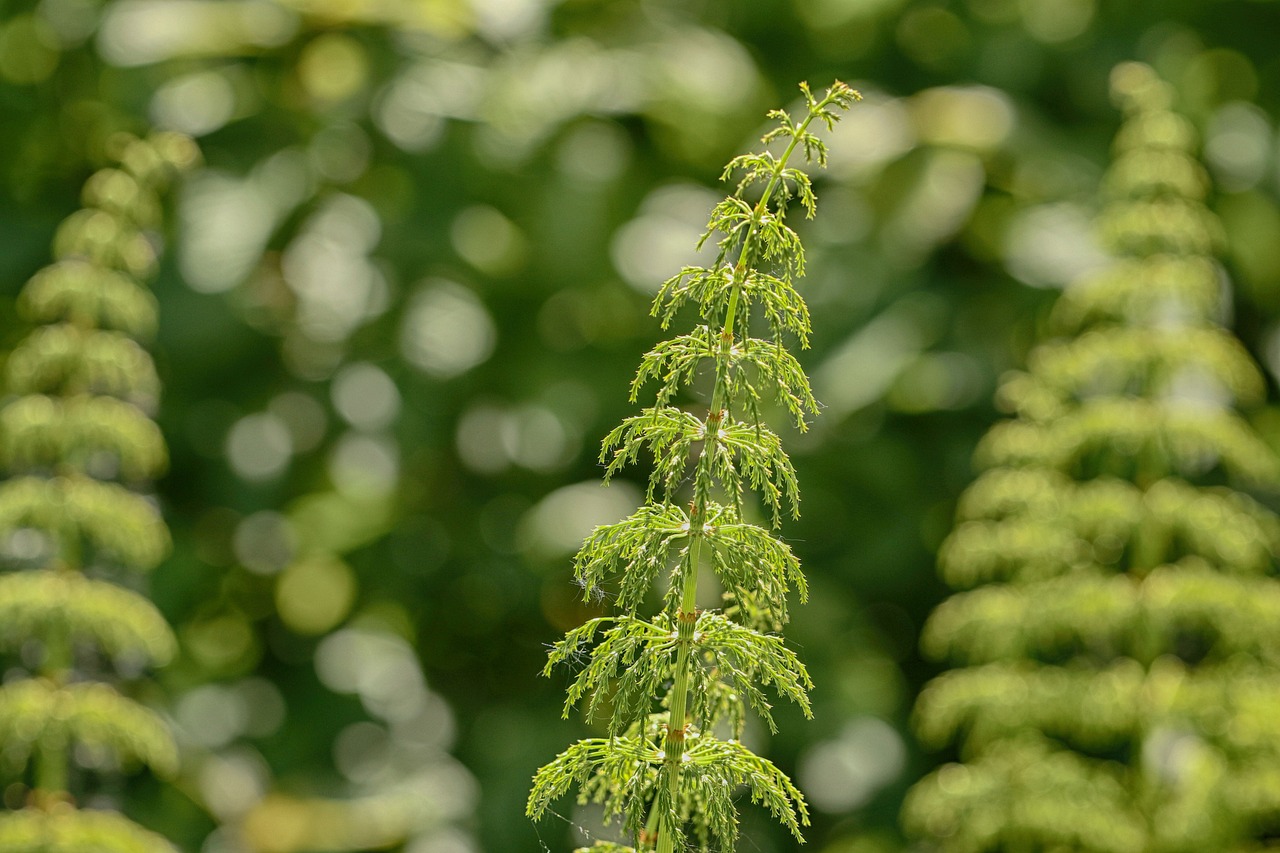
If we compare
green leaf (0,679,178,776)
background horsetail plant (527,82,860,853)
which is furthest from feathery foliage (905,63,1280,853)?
background horsetail plant (527,82,860,853)

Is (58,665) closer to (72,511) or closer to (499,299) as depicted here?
(72,511)

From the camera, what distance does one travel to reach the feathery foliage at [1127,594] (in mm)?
1780

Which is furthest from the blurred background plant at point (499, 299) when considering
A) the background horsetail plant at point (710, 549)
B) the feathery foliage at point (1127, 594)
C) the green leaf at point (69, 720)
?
the background horsetail plant at point (710, 549)

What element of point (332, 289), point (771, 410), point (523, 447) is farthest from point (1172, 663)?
point (332, 289)

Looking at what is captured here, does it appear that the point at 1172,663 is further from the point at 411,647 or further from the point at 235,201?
the point at 235,201

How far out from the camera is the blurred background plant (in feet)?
10.5

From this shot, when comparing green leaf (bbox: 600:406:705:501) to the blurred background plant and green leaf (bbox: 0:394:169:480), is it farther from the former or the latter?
the blurred background plant

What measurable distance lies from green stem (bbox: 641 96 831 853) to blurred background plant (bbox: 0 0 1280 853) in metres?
2.43

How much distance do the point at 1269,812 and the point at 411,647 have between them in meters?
1.96

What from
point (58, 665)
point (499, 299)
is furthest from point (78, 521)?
point (499, 299)

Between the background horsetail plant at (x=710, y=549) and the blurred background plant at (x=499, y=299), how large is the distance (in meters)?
2.42

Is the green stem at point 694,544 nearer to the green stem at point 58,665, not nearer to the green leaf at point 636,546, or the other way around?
the green leaf at point 636,546

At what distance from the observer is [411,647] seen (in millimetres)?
3346

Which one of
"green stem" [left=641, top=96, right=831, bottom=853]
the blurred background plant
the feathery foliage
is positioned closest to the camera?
"green stem" [left=641, top=96, right=831, bottom=853]
